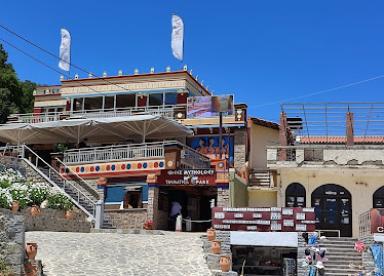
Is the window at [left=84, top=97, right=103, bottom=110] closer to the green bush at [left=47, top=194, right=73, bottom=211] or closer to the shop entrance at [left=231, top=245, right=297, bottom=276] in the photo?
the green bush at [left=47, top=194, right=73, bottom=211]

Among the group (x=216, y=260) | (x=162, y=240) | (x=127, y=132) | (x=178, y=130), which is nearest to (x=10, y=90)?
(x=127, y=132)

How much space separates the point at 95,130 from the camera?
32125mm

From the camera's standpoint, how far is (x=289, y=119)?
2848cm

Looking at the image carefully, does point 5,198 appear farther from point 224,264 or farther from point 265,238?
point 265,238

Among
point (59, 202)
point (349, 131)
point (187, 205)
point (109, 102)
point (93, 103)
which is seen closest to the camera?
point (59, 202)

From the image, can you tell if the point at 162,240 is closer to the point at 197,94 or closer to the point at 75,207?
the point at 75,207

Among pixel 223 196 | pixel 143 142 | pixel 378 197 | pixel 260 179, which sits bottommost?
pixel 223 196

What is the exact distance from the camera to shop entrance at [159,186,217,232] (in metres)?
26.0

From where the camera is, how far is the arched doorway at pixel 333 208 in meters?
A: 24.8

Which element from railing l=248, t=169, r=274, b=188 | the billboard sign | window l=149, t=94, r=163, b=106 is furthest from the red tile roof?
window l=149, t=94, r=163, b=106

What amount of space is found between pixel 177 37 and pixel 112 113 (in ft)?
19.8

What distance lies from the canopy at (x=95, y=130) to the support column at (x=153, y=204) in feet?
14.7

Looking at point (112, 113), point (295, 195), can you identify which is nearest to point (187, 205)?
point (295, 195)

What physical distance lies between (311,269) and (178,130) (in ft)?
47.7
